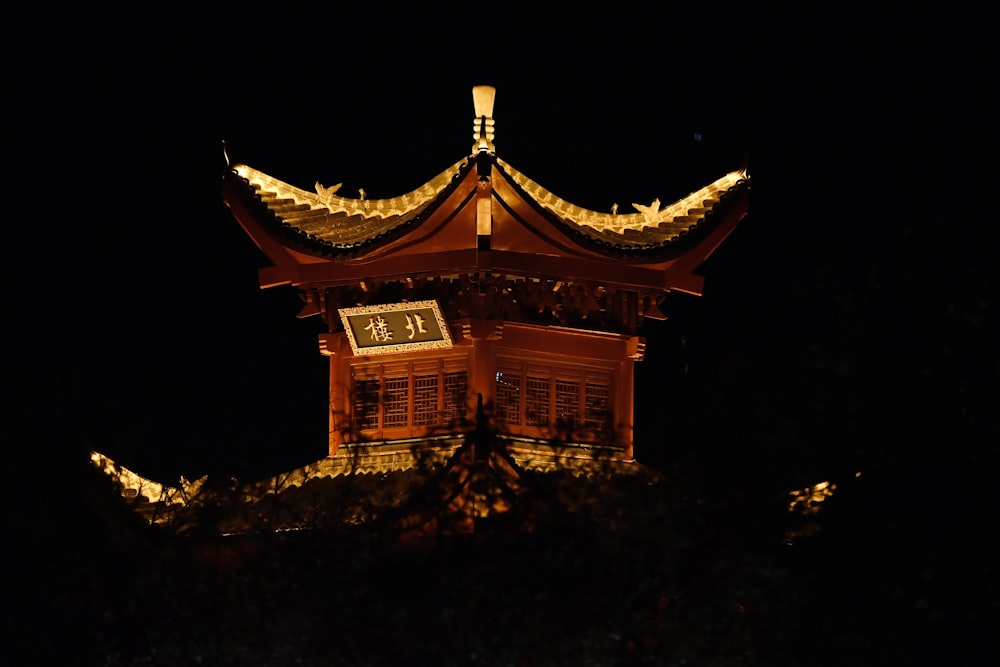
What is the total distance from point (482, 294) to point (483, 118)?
167 centimetres

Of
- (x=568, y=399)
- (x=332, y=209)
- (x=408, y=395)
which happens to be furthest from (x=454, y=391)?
(x=332, y=209)

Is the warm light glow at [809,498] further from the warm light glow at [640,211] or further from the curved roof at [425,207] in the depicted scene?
the warm light glow at [640,211]

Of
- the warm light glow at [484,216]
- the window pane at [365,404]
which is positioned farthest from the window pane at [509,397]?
the warm light glow at [484,216]

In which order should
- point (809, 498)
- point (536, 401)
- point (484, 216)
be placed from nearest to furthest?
point (809, 498) → point (484, 216) → point (536, 401)

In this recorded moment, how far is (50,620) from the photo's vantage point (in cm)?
2056

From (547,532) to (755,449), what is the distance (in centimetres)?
186

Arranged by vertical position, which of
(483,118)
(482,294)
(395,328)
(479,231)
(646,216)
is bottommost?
(395,328)

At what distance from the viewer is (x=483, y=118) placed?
75.3ft

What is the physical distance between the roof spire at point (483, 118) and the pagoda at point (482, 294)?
0.02 meters

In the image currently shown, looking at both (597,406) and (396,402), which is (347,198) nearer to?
(396,402)

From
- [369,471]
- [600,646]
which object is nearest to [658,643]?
[600,646]

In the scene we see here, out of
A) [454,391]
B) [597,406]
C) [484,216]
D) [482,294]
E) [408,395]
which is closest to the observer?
[484,216]

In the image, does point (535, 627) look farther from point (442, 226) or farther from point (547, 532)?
point (442, 226)

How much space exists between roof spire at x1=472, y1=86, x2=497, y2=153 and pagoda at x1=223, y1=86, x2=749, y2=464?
0.02m
